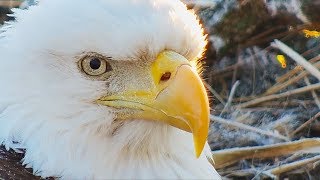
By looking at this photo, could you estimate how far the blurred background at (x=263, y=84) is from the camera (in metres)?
3.32

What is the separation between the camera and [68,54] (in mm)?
2416

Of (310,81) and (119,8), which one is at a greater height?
(119,8)

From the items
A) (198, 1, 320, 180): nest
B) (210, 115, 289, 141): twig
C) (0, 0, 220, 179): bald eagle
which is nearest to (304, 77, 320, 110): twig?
(198, 1, 320, 180): nest

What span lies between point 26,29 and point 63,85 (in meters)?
0.21

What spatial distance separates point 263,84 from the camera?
3729mm

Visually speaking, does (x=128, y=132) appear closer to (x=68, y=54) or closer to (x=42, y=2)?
(x=68, y=54)

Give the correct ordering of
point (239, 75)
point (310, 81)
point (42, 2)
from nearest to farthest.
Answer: point (42, 2) → point (310, 81) → point (239, 75)

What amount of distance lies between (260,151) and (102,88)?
3.55 feet

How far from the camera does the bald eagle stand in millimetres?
2359

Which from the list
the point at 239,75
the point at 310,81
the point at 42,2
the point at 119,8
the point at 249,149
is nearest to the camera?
the point at 119,8

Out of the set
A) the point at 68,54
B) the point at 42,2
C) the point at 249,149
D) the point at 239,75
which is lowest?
the point at 249,149

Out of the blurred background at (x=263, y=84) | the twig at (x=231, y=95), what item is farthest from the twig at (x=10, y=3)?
the twig at (x=231, y=95)

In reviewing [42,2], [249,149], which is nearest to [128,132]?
[42,2]

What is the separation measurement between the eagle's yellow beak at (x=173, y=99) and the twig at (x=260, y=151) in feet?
3.07
